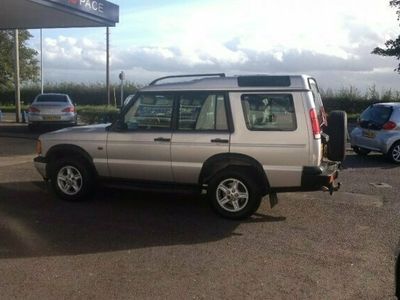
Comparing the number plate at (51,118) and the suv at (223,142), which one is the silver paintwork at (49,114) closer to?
the number plate at (51,118)

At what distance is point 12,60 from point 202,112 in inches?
1538

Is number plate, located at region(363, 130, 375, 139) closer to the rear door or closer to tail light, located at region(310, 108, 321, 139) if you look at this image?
tail light, located at region(310, 108, 321, 139)

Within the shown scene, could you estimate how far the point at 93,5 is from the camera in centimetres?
1802

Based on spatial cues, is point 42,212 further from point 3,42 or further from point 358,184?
point 3,42

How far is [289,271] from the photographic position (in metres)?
5.08

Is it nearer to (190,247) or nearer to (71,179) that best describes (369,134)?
(71,179)

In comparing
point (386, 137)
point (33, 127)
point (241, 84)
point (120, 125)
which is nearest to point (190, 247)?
point (241, 84)

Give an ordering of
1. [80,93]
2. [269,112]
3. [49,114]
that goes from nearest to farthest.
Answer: [269,112] → [49,114] → [80,93]

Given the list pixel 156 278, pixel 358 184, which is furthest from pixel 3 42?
pixel 156 278

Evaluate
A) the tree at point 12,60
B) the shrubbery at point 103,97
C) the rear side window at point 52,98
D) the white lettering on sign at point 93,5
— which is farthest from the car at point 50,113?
the tree at point 12,60

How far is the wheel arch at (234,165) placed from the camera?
22.2ft

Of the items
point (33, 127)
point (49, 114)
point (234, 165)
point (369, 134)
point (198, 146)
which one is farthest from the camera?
point (33, 127)

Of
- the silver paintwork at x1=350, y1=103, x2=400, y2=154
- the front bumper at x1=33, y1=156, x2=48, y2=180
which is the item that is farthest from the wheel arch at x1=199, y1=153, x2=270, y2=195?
the silver paintwork at x1=350, y1=103, x2=400, y2=154

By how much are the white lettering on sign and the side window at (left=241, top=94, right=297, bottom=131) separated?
11919mm
